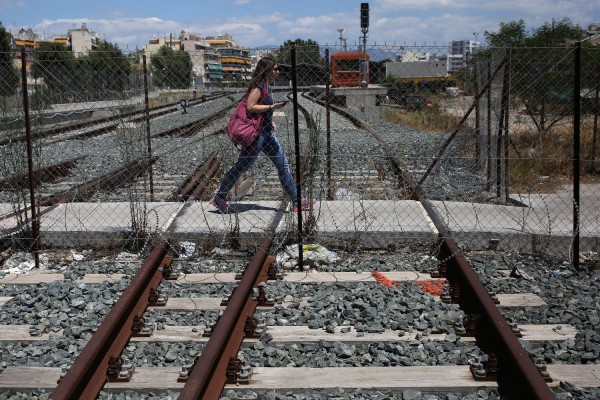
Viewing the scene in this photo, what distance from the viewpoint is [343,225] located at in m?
8.66

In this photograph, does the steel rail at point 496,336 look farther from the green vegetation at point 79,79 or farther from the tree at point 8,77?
the tree at point 8,77

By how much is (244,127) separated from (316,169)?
1831 millimetres

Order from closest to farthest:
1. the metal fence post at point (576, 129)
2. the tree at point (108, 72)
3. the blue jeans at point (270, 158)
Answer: the metal fence post at point (576, 129), the blue jeans at point (270, 158), the tree at point (108, 72)

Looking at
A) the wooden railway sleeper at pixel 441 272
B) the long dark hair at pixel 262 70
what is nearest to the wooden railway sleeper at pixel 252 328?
the wooden railway sleeper at pixel 441 272

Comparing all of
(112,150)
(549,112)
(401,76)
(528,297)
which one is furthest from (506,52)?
(112,150)

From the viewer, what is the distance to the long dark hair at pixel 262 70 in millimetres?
8688

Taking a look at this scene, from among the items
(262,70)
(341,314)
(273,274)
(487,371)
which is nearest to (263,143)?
(262,70)

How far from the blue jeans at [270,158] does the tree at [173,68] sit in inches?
73.0

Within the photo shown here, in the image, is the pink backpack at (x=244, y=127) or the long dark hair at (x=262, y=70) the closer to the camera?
the long dark hair at (x=262, y=70)

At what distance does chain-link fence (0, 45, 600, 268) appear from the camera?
8430mm

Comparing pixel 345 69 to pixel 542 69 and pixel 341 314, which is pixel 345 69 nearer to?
pixel 542 69

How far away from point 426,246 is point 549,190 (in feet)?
13.7

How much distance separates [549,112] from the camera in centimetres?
1548

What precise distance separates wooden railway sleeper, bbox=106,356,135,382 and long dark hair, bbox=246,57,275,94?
4361 millimetres
